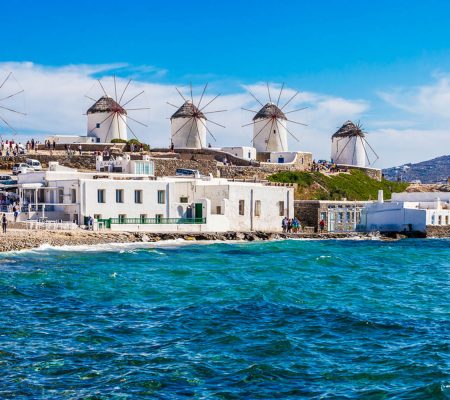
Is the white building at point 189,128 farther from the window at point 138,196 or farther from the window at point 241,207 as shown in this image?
the window at point 138,196

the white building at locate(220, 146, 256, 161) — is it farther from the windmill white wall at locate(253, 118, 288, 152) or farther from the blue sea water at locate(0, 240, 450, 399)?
the blue sea water at locate(0, 240, 450, 399)

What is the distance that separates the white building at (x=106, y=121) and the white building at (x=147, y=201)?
23.7 metres

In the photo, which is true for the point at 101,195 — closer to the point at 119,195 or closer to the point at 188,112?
the point at 119,195

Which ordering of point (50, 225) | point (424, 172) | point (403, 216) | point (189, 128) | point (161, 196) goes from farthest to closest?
point (424, 172)
point (189, 128)
point (403, 216)
point (161, 196)
point (50, 225)

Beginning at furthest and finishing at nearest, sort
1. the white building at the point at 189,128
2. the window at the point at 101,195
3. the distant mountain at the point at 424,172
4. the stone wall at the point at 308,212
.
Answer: the distant mountain at the point at 424,172
the white building at the point at 189,128
the stone wall at the point at 308,212
the window at the point at 101,195

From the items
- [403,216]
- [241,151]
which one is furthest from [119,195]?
[241,151]

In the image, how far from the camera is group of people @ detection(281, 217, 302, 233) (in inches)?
1938

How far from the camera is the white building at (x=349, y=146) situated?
80.4 metres

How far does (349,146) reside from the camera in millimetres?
80688

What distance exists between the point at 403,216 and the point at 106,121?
101ft

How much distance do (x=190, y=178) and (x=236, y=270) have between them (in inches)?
765

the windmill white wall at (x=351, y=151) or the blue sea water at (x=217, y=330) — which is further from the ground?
the windmill white wall at (x=351, y=151)

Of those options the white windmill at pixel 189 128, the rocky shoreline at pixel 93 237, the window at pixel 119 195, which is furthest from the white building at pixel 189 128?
the window at pixel 119 195

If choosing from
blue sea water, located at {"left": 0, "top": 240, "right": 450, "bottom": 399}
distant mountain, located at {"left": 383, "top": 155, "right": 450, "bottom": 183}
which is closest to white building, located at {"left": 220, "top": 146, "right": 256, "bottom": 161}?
blue sea water, located at {"left": 0, "top": 240, "right": 450, "bottom": 399}
